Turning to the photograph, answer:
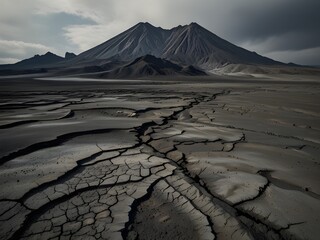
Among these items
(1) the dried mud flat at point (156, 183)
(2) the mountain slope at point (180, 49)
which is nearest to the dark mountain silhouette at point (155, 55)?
(2) the mountain slope at point (180, 49)

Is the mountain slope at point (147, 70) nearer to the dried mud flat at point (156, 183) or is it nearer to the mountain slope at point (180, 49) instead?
the mountain slope at point (180, 49)

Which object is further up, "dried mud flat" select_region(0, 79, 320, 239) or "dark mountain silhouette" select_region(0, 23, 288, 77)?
"dark mountain silhouette" select_region(0, 23, 288, 77)

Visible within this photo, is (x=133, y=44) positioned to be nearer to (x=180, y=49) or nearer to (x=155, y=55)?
(x=155, y=55)

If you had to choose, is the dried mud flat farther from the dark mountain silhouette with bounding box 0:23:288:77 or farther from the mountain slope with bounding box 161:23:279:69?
the mountain slope with bounding box 161:23:279:69

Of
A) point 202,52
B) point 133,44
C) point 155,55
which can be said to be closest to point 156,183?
point 202,52

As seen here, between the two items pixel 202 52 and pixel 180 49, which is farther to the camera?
pixel 180 49

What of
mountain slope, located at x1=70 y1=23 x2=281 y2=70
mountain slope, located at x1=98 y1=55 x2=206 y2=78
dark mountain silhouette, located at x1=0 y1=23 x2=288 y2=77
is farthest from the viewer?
mountain slope, located at x1=70 y1=23 x2=281 y2=70

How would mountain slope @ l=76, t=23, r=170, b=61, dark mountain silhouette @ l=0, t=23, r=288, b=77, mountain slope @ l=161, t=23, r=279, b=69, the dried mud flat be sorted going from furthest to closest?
1. mountain slope @ l=76, t=23, r=170, b=61
2. mountain slope @ l=161, t=23, r=279, b=69
3. dark mountain silhouette @ l=0, t=23, r=288, b=77
4. the dried mud flat


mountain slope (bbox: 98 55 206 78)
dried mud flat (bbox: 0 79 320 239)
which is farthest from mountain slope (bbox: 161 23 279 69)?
dried mud flat (bbox: 0 79 320 239)

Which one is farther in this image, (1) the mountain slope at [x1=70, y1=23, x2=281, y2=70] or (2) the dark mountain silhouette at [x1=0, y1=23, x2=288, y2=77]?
(1) the mountain slope at [x1=70, y1=23, x2=281, y2=70]

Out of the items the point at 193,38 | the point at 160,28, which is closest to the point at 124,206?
the point at 193,38

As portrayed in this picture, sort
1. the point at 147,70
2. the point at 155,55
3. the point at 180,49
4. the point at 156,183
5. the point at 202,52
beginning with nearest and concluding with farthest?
1. the point at 156,183
2. the point at 147,70
3. the point at 202,52
4. the point at 180,49
5. the point at 155,55
